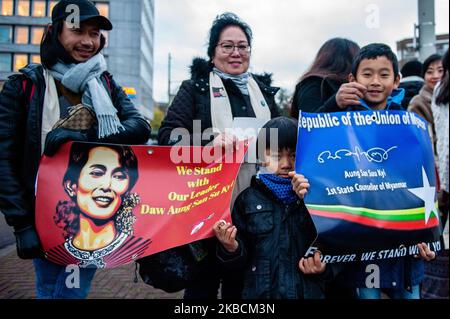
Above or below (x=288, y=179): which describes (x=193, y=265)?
below

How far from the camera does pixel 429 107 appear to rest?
→ 3350 millimetres

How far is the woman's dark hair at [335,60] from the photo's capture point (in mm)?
2453

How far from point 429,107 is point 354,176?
194cm

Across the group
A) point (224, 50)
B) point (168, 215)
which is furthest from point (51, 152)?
point (224, 50)

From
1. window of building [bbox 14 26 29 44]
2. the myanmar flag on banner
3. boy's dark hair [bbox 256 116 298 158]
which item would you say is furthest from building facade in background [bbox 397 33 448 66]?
window of building [bbox 14 26 29 44]

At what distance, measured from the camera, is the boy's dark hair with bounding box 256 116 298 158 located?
2.03 metres

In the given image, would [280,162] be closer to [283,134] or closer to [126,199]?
[283,134]

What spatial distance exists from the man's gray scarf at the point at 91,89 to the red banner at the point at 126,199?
0.51 ft

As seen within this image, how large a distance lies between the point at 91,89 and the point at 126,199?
0.61 m

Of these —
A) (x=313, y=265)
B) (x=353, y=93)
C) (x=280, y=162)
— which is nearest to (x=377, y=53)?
(x=353, y=93)

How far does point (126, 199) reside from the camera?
1959mm

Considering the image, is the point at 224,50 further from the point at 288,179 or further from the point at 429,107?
the point at 429,107

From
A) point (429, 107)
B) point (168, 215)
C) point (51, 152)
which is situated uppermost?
point (429, 107)

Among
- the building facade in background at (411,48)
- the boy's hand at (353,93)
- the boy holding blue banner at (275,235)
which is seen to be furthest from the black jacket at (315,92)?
the building facade in background at (411,48)
